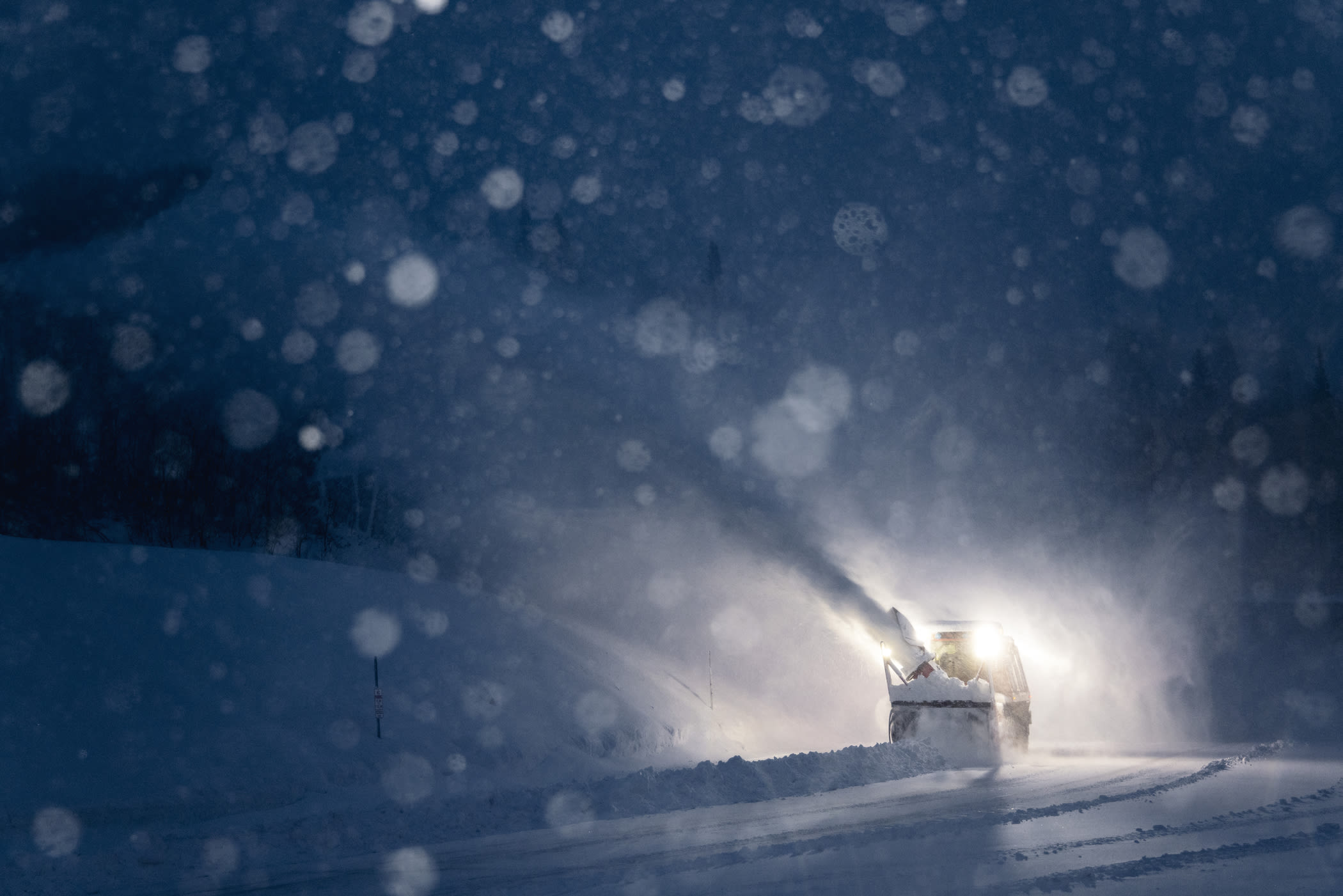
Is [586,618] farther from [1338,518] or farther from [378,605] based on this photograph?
[1338,518]

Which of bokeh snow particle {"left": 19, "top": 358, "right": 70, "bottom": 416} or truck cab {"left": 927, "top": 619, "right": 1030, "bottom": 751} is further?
bokeh snow particle {"left": 19, "top": 358, "right": 70, "bottom": 416}

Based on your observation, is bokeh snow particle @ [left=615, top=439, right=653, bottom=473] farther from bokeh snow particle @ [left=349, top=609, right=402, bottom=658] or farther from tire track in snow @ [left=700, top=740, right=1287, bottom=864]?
tire track in snow @ [left=700, top=740, right=1287, bottom=864]

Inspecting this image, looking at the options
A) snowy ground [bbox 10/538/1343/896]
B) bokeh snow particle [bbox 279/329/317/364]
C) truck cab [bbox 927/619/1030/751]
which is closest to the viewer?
snowy ground [bbox 10/538/1343/896]

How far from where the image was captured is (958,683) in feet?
60.0

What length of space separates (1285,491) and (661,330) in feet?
143

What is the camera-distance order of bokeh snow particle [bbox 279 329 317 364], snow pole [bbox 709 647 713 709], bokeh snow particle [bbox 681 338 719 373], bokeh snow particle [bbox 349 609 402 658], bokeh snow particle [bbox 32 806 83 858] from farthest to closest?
bokeh snow particle [bbox 681 338 719 373] → bokeh snow particle [bbox 279 329 317 364] → snow pole [bbox 709 647 713 709] → bokeh snow particle [bbox 349 609 402 658] → bokeh snow particle [bbox 32 806 83 858]

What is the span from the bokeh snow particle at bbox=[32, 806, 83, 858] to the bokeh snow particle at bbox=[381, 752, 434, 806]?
12.5ft

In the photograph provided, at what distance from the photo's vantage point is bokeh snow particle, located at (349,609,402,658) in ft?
69.4

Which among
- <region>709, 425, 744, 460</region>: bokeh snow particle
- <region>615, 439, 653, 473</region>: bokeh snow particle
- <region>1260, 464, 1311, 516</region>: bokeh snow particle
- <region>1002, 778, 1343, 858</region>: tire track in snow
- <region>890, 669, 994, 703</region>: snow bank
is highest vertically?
<region>709, 425, 744, 460</region>: bokeh snow particle

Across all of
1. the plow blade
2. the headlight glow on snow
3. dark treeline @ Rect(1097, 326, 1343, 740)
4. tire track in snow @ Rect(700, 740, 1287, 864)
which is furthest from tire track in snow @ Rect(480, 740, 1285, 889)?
dark treeline @ Rect(1097, 326, 1343, 740)

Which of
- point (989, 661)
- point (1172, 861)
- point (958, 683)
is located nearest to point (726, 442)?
point (989, 661)

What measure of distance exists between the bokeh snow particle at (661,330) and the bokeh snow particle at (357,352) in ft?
60.5

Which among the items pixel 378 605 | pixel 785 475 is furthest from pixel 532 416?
pixel 378 605

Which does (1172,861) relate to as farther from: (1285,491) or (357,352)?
(357,352)
